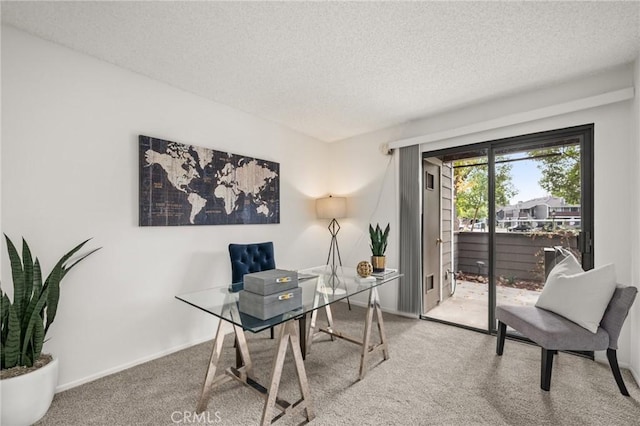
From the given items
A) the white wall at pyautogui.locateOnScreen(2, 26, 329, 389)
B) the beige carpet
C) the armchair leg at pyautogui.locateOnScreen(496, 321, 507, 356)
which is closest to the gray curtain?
the beige carpet

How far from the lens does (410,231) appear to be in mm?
3658

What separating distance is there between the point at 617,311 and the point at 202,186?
3515 mm

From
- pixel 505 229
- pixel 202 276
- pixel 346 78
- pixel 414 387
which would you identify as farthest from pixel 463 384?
pixel 346 78

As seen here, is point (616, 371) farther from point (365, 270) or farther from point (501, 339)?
point (365, 270)

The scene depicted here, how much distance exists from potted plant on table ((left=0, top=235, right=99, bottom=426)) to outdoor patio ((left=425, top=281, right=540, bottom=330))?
3.59 metres

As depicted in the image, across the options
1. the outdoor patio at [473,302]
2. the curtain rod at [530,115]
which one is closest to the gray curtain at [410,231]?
the curtain rod at [530,115]

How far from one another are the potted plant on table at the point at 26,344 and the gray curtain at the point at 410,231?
3.37 metres

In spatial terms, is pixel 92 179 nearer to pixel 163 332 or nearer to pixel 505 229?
pixel 163 332

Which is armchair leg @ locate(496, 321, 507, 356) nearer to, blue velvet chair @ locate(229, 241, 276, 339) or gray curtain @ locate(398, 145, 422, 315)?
gray curtain @ locate(398, 145, 422, 315)

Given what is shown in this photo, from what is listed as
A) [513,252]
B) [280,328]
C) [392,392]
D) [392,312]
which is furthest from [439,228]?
[280,328]

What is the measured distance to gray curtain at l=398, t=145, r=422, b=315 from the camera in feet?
11.8

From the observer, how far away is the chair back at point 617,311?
1958mm

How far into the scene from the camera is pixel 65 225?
209cm

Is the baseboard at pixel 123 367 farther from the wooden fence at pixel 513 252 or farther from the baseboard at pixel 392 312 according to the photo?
the wooden fence at pixel 513 252
